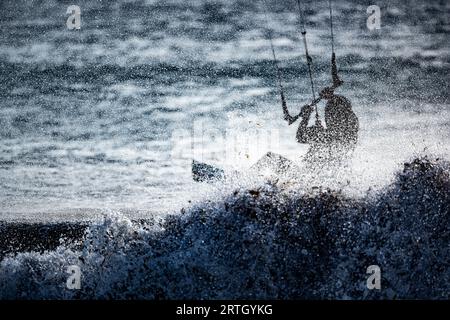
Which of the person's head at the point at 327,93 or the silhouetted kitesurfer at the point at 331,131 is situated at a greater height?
the person's head at the point at 327,93

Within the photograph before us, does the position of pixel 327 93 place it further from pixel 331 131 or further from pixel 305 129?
pixel 331 131

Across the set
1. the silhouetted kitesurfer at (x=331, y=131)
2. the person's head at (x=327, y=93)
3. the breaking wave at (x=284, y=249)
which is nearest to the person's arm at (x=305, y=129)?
the silhouetted kitesurfer at (x=331, y=131)

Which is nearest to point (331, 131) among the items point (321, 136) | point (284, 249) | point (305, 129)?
point (321, 136)

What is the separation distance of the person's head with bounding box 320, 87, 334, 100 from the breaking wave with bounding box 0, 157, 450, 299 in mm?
1171

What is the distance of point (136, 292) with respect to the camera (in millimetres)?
4520

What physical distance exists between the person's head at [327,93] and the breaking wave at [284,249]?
46.1 inches

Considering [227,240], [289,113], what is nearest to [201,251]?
[227,240]

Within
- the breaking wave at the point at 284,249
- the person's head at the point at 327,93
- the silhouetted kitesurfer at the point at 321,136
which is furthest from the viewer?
the person's head at the point at 327,93

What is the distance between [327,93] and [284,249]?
1.90m

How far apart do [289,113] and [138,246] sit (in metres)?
2.11

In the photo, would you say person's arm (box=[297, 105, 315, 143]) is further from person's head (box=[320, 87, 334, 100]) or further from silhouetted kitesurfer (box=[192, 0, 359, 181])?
person's head (box=[320, 87, 334, 100])

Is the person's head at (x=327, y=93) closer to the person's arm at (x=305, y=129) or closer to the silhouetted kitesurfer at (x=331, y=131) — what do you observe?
the silhouetted kitesurfer at (x=331, y=131)

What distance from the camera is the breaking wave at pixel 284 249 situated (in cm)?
417
